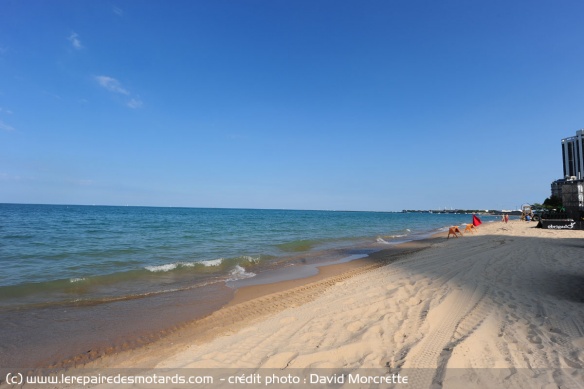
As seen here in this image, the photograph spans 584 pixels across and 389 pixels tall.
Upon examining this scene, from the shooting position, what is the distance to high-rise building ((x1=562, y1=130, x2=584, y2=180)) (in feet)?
240

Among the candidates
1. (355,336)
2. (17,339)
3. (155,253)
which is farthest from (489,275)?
(155,253)

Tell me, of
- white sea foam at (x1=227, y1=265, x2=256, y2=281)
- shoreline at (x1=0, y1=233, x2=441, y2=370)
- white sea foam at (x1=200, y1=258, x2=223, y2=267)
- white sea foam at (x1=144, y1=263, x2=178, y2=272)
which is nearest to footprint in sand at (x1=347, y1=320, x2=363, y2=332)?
shoreline at (x1=0, y1=233, x2=441, y2=370)

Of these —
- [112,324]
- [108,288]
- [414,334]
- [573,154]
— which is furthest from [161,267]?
[573,154]

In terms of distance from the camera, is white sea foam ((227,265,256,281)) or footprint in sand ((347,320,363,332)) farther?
white sea foam ((227,265,256,281))

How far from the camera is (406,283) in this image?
7453 mm

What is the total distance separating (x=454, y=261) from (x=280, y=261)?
23.8 ft

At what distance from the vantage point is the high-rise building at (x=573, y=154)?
73.1 meters

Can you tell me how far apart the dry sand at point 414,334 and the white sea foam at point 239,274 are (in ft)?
9.85

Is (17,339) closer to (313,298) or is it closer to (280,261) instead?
(313,298)

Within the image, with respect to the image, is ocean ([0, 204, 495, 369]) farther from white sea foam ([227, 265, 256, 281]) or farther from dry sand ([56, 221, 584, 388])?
dry sand ([56, 221, 584, 388])

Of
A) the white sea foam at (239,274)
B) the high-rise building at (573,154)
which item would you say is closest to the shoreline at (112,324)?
the white sea foam at (239,274)

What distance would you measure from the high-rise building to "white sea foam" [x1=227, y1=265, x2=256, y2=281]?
91.6 m

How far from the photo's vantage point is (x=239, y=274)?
1113cm

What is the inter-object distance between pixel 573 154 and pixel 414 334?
99.5 meters
